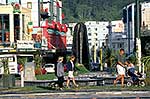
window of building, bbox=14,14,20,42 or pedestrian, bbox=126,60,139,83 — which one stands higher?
window of building, bbox=14,14,20,42

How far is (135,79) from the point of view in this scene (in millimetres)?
23906

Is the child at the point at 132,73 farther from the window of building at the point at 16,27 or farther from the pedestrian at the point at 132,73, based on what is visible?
the window of building at the point at 16,27

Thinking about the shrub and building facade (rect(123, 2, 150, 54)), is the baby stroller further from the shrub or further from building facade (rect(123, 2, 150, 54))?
building facade (rect(123, 2, 150, 54))

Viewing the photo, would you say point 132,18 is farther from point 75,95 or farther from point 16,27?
point 75,95

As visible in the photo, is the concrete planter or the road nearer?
the road

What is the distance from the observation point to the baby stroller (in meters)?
23.8

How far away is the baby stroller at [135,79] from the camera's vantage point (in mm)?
23828

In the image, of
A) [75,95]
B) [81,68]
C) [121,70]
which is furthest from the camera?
[81,68]

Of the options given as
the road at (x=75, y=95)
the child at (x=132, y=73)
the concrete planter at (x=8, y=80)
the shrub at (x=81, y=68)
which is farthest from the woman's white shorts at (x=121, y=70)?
the shrub at (x=81, y=68)

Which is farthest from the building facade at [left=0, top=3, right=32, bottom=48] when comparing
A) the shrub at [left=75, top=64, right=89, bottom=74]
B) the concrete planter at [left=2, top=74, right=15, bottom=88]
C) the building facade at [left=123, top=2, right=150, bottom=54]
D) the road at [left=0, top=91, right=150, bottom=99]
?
the building facade at [left=123, top=2, right=150, bottom=54]

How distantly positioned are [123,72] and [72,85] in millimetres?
2637

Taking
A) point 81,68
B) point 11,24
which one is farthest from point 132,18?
point 81,68

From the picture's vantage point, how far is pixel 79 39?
1930 inches

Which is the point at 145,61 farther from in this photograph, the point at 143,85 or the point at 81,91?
the point at 81,91
